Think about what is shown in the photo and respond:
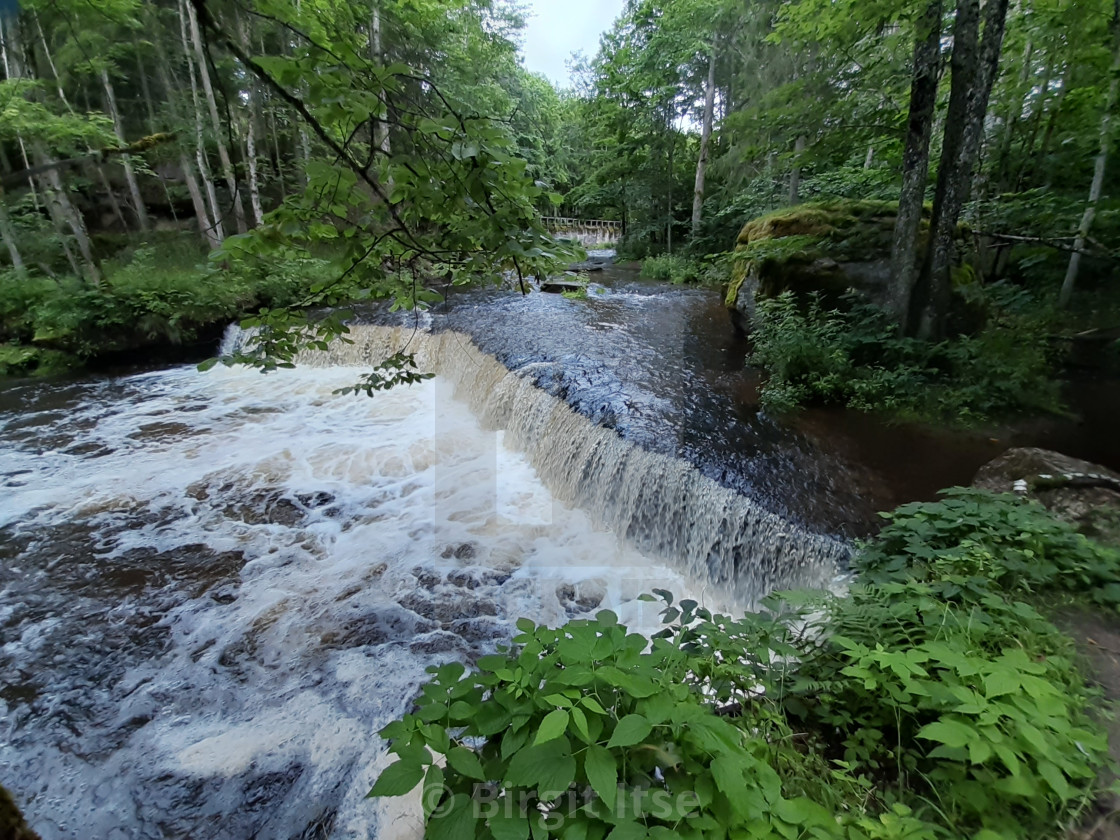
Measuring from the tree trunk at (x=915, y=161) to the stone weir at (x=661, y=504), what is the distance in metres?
3.86

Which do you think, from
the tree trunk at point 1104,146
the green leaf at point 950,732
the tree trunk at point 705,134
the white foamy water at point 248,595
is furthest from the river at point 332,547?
the tree trunk at point 705,134

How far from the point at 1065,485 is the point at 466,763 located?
446cm

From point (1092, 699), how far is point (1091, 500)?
2205 millimetres

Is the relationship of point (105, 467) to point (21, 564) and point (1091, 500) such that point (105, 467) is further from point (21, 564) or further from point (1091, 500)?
point (1091, 500)

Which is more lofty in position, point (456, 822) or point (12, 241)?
point (12, 241)

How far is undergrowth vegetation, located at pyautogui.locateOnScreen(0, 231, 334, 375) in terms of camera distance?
912 cm

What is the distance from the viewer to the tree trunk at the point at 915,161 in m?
5.19

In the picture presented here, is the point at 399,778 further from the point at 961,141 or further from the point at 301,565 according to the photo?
the point at 961,141

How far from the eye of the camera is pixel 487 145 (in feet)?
4.41

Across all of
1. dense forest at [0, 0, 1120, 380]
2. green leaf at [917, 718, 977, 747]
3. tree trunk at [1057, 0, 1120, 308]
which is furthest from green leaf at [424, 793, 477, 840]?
tree trunk at [1057, 0, 1120, 308]

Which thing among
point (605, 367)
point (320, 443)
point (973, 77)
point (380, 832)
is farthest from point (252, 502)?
point (973, 77)

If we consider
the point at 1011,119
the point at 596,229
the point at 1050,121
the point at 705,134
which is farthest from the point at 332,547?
the point at 596,229

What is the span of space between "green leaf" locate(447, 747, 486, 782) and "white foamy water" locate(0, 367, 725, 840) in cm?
198

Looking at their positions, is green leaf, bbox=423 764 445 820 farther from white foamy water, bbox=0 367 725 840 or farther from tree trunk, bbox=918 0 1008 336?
tree trunk, bbox=918 0 1008 336
